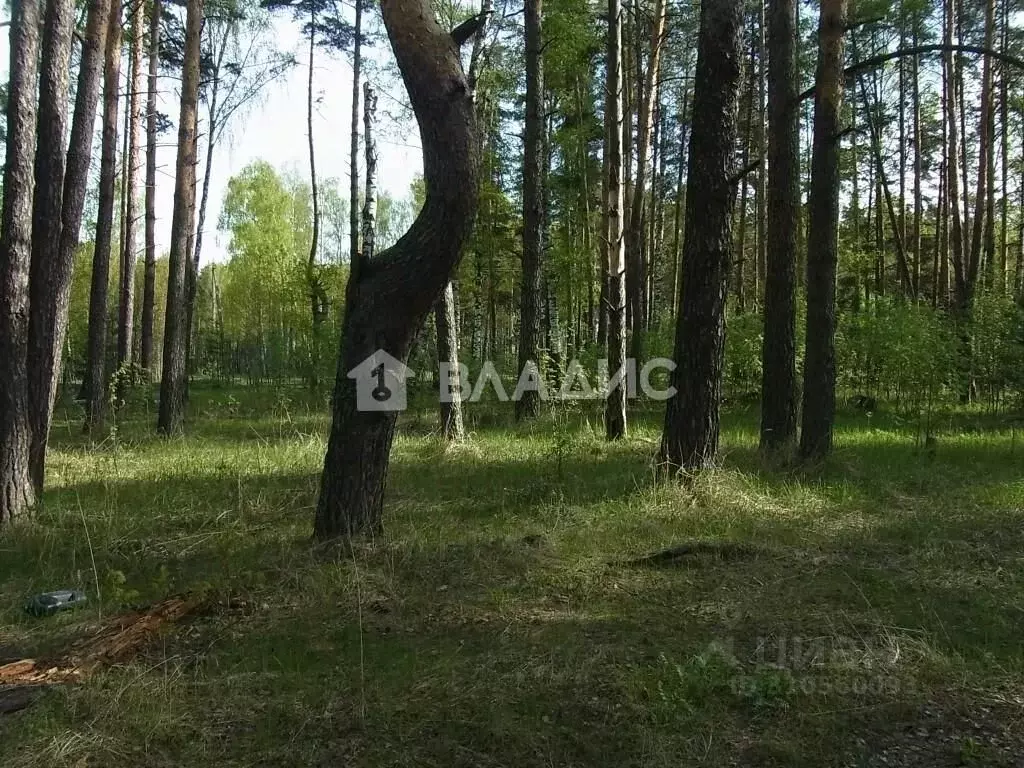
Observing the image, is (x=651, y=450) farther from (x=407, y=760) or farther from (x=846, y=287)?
(x=846, y=287)


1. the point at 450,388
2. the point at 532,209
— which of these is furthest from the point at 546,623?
the point at 532,209

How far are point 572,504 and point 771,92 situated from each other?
4987 mm

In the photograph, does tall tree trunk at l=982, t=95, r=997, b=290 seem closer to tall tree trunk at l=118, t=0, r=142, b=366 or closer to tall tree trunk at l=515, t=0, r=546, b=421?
tall tree trunk at l=515, t=0, r=546, b=421

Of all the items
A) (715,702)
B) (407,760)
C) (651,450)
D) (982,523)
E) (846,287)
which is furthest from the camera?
(846,287)

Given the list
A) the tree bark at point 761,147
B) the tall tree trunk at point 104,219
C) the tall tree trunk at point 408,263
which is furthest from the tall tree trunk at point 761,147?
→ the tall tree trunk at point 104,219

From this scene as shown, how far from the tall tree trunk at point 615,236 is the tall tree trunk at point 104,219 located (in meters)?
7.10

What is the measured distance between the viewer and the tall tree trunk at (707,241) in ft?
19.5

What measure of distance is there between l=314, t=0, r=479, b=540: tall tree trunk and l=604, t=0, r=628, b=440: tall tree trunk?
14.9 feet

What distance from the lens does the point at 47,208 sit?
5730 mm

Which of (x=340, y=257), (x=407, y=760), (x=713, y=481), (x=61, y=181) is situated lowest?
(x=407, y=760)

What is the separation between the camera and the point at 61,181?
582 centimetres

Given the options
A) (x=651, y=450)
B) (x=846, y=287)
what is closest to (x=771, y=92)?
(x=651, y=450)

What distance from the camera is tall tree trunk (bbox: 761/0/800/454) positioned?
7.34 meters

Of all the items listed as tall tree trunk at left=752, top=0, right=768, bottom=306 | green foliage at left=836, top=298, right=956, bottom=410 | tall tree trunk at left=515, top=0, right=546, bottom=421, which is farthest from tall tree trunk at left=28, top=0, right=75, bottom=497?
tall tree trunk at left=752, top=0, right=768, bottom=306
